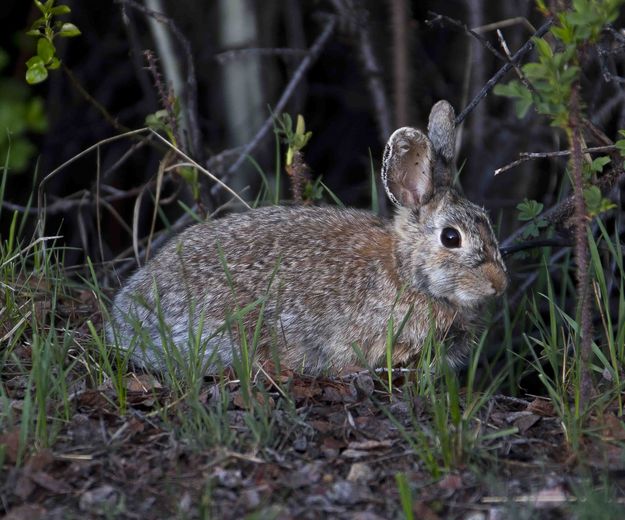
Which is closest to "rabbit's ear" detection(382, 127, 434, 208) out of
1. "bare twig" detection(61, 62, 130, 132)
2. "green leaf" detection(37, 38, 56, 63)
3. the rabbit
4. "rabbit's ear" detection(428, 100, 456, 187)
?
the rabbit

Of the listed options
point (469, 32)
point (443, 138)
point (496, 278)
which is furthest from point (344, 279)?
point (469, 32)

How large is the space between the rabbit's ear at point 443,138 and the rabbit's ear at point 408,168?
0.53 feet

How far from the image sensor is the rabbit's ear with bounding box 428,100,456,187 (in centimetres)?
584

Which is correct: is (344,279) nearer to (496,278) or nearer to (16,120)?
(496,278)

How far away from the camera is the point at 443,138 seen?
586cm

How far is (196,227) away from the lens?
5961 mm

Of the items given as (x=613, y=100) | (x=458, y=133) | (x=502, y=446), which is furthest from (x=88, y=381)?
(x=613, y=100)

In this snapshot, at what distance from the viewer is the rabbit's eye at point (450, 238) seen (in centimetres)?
549

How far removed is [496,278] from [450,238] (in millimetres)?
363

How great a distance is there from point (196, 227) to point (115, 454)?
2.07m

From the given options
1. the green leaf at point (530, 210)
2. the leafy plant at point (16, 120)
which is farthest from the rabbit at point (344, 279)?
the leafy plant at point (16, 120)

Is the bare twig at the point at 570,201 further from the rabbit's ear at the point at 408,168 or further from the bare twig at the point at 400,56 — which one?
the bare twig at the point at 400,56

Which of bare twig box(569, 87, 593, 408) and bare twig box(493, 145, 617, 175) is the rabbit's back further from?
bare twig box(569, 87, 593, 408)

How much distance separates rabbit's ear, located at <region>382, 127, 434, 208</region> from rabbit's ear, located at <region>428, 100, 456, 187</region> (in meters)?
0.16
